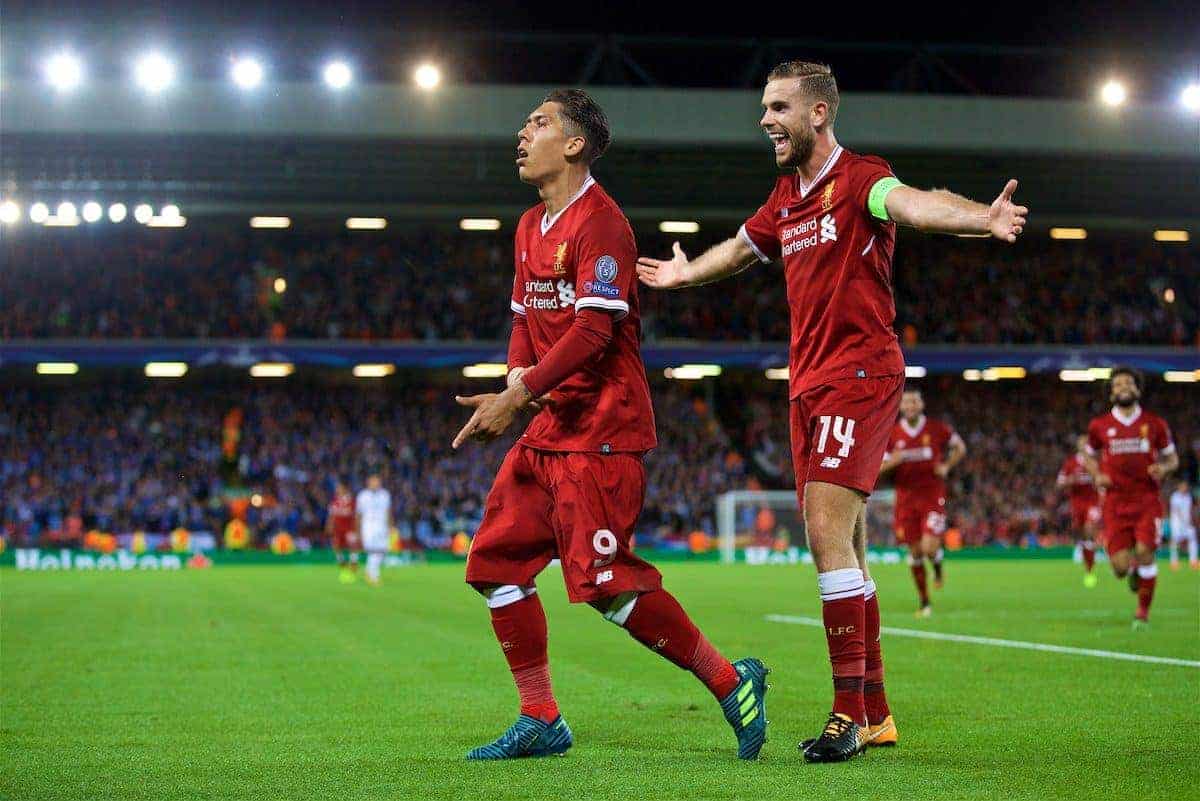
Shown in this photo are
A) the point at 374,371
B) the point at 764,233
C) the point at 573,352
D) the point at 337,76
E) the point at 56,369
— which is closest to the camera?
the point at 573,352

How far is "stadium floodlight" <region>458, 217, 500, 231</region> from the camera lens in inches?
1647

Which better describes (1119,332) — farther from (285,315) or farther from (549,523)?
(549,523)

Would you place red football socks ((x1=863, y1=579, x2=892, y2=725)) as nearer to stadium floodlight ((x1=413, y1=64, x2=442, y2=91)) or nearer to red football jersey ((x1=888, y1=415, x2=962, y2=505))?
red football jersey ((x1=888, y1=415, x2=962, y2=505))

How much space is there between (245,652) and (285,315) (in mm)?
30311

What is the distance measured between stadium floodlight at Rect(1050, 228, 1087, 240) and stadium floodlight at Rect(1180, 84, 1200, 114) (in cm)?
729

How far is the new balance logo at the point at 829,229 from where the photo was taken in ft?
18.8

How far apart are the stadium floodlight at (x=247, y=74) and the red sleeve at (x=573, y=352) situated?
99.4 feet

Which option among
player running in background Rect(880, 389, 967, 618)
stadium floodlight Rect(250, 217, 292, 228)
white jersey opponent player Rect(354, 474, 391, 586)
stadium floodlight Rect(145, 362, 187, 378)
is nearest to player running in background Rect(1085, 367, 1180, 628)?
player running in background Rect(880, 389, 967, 618)

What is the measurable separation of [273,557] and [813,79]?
31.2 metres

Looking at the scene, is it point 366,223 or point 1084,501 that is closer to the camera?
point 1084,501

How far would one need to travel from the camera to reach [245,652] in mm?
11391

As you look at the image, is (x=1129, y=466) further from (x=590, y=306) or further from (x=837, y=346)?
(x=590, y=306)

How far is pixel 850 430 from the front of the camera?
18.4ft

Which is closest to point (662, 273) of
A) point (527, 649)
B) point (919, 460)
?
point (527, 649)
